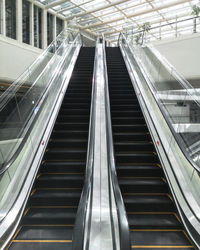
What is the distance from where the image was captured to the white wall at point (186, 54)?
8.78 metres

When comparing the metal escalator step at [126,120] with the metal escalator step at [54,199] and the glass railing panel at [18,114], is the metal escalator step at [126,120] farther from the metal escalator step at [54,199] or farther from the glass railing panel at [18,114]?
the metal escalator step at [54,199]

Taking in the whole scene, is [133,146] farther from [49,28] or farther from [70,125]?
[49,28]

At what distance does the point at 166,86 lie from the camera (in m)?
5.26

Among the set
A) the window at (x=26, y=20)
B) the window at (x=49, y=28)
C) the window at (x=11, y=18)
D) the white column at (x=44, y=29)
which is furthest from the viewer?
the window at (x=49, y=28)

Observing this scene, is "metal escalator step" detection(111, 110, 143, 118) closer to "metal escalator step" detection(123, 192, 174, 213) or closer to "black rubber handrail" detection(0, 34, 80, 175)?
"black rubber handrail" detection(0, 34, 80, 175)

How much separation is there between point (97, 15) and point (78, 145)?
16693mm

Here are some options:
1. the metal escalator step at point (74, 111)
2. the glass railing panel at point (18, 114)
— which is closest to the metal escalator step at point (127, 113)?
the metal escalator step at point (74, 111)

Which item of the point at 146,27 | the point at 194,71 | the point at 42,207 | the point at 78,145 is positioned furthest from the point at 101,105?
the point at 146,27

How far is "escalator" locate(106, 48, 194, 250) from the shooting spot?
277cm

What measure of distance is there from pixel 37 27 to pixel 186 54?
33.7 feet

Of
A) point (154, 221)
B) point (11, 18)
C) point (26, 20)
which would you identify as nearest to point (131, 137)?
point (154, 221)

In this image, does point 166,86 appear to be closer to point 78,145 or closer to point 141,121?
point 141,121

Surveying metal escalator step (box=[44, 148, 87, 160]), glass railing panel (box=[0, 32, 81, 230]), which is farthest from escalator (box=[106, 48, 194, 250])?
glass railing panel (box=[0, 32, 81, 230])

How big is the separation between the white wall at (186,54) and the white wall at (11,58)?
631 cm
